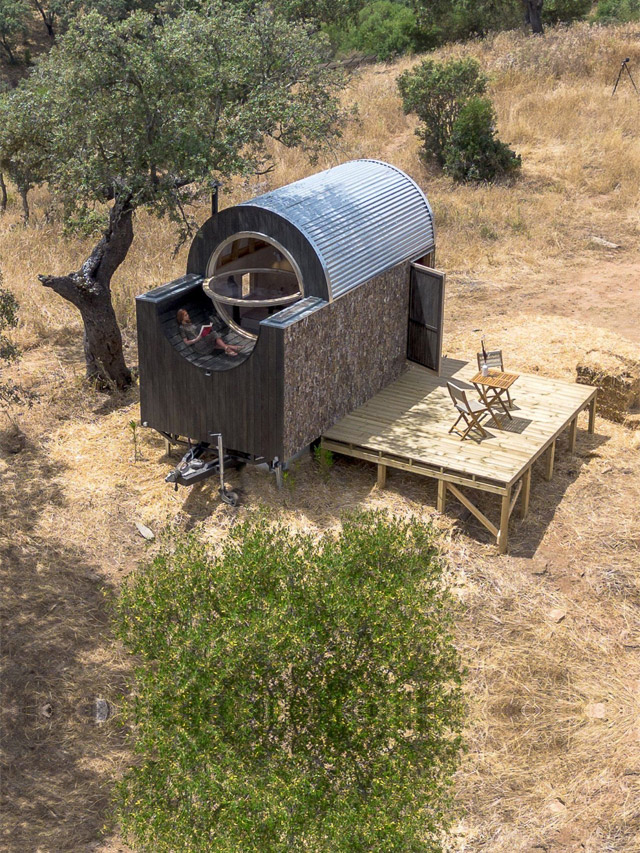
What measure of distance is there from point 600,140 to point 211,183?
60.5 feet

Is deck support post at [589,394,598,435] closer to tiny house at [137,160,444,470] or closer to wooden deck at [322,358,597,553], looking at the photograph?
wooden deck at [322,358,597,553]

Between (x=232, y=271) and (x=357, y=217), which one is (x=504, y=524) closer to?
(x=357, y=217)

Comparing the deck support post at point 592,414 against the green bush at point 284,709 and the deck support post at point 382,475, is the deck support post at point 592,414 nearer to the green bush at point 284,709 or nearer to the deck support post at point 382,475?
the deck support post at point 382,475

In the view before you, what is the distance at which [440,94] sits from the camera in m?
29.6

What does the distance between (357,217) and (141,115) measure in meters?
3.76

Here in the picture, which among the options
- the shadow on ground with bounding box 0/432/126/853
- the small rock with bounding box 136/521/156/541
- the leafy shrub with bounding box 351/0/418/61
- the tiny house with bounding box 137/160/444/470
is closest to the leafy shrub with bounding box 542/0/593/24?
the leafy shrub with bounding box 351/0/418/61

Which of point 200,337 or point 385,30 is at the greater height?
point 385,30

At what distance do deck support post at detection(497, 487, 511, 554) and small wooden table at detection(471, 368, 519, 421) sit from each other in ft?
7.11

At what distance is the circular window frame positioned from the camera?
14.4 metres

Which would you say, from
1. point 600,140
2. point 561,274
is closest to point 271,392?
point 561,274

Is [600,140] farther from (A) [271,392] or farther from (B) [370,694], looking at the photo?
(B) [370,694]

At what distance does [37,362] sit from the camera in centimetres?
1891

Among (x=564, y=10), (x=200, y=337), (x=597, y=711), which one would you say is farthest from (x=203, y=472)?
(x=564, y=10)

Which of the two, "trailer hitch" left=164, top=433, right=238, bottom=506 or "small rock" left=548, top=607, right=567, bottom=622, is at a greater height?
"trailer hitch" left=164, top=433, right=238, bottom=506
